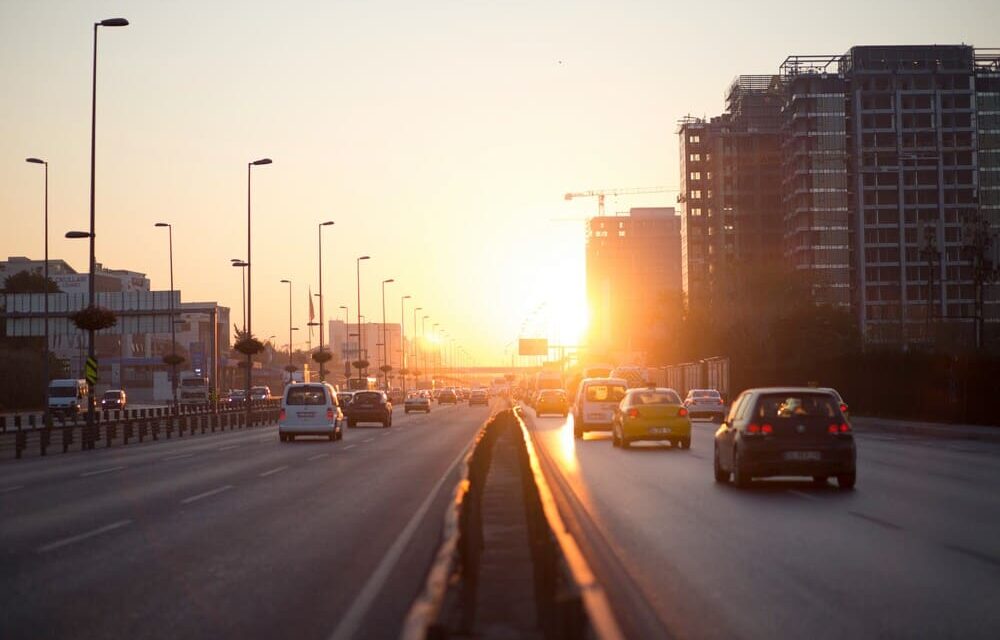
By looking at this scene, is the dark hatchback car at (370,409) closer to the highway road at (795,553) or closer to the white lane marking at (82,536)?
the highway road at (795,553)

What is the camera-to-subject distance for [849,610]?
369 inches

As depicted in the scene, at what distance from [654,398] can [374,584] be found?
2440 cm

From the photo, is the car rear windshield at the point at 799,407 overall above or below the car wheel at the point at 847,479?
above

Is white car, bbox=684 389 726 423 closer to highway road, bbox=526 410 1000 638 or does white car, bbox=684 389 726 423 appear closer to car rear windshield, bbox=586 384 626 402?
car rear windshield, bbox=586 384 626 402

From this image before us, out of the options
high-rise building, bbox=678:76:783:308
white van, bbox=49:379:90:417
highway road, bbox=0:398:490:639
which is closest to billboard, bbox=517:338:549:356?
high-rise building, bbox=678:76:783:308

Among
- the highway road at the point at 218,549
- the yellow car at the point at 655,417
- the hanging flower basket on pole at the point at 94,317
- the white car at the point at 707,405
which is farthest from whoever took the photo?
the white car at the point at 707,405

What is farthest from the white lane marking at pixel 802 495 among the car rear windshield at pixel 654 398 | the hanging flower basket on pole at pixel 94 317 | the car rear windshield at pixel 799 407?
the hanging flower basket on pole at pixel 94 317

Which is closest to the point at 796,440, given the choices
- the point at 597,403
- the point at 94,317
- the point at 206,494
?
the point at 206,494

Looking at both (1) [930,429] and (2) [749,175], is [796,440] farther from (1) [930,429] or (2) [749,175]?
(2) [749,175]

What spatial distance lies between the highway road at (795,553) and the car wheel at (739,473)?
294mm

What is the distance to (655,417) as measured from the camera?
34.6m

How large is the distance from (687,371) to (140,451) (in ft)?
192

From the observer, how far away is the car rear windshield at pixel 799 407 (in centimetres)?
2123

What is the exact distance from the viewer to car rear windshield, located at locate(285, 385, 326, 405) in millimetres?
43688
